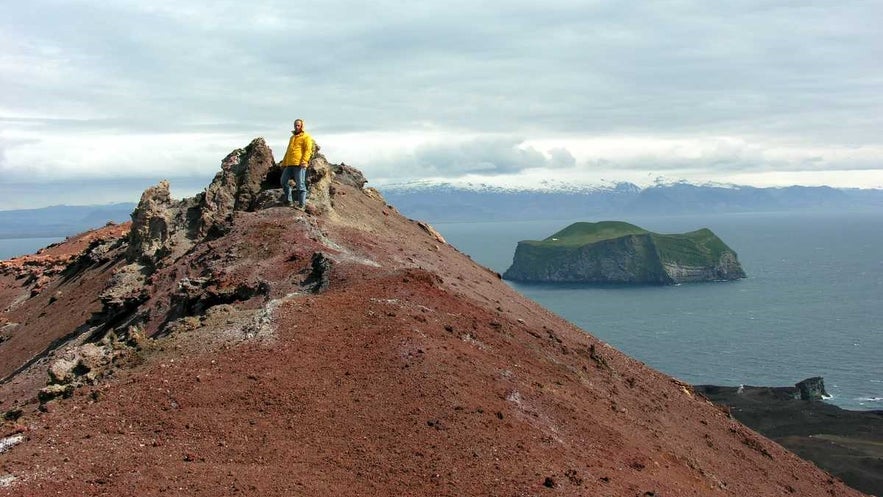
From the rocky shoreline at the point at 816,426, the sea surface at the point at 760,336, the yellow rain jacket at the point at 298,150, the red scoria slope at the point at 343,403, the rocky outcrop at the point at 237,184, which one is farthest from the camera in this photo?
the sea surface at the point at 760,336

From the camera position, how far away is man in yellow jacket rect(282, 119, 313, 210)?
31812mm

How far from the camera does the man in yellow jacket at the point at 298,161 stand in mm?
31812

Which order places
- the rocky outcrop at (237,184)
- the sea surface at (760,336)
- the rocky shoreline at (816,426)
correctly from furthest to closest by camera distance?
the sea surface at (760,336) → the rocky shoreline at (816,426) → the rocky outcrop at (237,184)

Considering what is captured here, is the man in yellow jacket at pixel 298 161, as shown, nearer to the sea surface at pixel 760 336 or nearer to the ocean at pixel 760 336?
the sea surface at pixel 760 336

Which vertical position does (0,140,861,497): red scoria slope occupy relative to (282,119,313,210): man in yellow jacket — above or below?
below

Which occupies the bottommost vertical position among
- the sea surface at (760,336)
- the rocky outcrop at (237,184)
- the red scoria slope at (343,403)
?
the sea surface at (760,336)

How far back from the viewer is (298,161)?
31.8 meters

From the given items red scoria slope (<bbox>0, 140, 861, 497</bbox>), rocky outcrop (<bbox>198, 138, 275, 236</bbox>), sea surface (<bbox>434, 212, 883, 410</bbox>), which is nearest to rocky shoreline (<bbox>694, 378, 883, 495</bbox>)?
sea surface (<bbox>434, 212, 883, 410</bbox>)

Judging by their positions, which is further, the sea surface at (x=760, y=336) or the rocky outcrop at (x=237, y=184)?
the sea surface at (x=760, y=336)

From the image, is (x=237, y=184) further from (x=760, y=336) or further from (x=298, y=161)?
(x=760, y=336)

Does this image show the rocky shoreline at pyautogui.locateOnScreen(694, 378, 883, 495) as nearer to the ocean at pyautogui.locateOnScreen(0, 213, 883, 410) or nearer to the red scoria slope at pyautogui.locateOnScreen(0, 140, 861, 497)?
the ocean at pyautogui.locateOnScreen(0, 213, 883, 410)

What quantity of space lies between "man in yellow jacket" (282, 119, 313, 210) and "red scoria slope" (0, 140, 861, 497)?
1.22m

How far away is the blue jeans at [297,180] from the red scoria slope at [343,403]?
1186 millimetres

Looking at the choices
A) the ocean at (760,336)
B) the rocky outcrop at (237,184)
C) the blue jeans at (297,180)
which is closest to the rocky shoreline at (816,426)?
the ocean at (760,336)
